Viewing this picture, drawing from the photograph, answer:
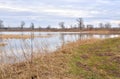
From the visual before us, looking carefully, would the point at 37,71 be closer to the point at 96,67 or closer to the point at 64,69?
the point at 64,69

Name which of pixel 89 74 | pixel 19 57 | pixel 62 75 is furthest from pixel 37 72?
pixel 19 57

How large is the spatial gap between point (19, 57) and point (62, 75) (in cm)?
327

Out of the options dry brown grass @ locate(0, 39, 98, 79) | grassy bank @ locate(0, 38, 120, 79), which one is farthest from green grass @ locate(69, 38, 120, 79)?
dry brown grass @ locate(0, 39, 98, 79)

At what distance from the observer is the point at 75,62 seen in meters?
12.6

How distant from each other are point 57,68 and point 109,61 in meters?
3.38

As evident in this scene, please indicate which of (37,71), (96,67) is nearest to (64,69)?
(37,71)

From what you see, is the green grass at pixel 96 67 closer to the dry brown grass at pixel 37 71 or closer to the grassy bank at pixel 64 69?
the grassy bank at pixel 64 69

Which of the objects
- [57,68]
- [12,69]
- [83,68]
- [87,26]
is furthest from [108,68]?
[87,26]

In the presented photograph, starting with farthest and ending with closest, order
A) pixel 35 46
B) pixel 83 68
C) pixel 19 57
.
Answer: pixel 35 46 < pixel 19 57 < pixel 83 68

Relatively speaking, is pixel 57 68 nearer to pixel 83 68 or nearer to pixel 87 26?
pixel 83 68

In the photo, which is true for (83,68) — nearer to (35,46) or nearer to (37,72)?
(37,72)

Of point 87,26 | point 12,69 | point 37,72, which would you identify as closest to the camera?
point 37,72

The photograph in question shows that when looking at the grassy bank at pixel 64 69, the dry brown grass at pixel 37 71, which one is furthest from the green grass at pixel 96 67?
the dry brown grass at pixel 37 71

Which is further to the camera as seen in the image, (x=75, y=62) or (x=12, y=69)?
(x=75, y=62)
